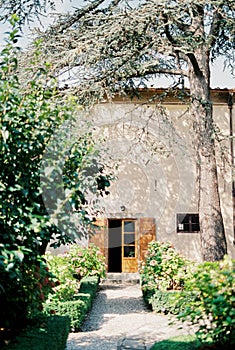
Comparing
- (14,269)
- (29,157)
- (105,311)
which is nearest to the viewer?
(14,269)

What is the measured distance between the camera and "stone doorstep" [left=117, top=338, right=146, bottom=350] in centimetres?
551

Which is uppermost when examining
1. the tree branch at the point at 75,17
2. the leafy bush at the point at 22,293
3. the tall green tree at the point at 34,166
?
the tree branch at the point at 75,17

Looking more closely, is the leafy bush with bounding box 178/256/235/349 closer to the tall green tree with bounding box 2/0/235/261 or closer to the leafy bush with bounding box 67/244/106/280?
the tall green tree with bounding box 2/0/235/261

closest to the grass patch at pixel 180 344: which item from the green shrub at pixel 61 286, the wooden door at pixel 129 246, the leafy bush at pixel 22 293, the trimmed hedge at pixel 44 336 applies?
the trimmed hedge at pixel 44 336

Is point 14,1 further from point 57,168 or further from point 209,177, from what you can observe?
point 57,168

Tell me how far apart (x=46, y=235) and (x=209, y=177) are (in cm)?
586

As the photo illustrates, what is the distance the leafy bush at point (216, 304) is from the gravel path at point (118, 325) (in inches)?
37.7

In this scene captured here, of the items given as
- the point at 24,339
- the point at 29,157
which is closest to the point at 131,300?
the point at 24,339

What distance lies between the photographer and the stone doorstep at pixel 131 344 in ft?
18.1

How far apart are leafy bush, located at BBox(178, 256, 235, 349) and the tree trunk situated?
5128 mm

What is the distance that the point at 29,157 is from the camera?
376cm

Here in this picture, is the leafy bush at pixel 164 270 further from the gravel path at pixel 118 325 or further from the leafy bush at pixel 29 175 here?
the leafy bush at pixel 29 175

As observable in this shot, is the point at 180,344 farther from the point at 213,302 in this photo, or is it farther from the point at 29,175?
the point at 29,175

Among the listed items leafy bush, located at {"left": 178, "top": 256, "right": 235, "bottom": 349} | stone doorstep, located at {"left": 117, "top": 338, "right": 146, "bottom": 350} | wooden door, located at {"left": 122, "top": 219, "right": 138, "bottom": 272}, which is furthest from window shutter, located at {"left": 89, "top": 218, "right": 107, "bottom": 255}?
leafy bush, located at {"left": 178, "top": 256, "right": 235, "bottom": 349}
